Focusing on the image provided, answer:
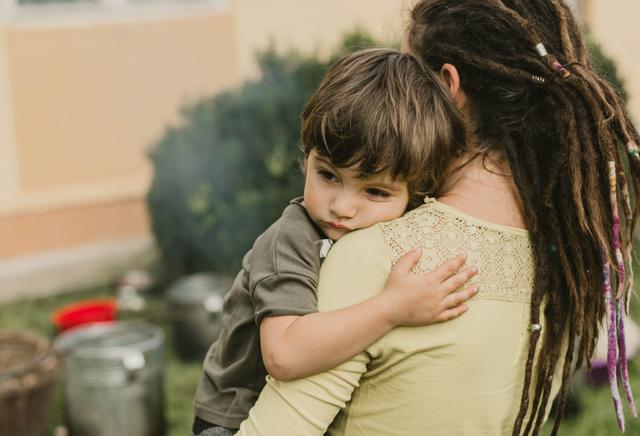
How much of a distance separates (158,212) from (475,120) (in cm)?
530

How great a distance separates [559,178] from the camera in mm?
1598

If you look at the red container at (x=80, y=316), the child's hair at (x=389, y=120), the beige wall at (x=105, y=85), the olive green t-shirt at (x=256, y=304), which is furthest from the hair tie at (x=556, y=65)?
the beige wall at (x=105, y=85)

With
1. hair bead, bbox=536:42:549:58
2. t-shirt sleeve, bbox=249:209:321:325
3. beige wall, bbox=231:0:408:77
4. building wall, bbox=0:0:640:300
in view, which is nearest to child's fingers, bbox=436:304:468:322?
t-shirt sleeve, bbox=249:209:321:325

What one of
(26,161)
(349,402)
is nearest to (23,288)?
(26,161)

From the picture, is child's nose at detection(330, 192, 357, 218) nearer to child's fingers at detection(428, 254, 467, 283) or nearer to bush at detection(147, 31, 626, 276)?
child's fingers at detection(428, 254, 467, 283)

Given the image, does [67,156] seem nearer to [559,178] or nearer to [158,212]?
[158,212]

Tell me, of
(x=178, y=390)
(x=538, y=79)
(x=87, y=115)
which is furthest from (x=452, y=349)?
(x=87, y=115)

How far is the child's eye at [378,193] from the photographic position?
64.5 inches

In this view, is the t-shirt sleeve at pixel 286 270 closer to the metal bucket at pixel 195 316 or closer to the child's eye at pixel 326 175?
the child's eye at pixel 326 175

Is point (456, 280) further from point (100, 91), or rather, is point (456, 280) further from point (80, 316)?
point (100, 91)

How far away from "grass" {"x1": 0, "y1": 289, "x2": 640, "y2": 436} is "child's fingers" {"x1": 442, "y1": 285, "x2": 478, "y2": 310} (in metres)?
2.96

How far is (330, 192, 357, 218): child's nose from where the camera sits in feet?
5.25

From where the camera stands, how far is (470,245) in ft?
4.94

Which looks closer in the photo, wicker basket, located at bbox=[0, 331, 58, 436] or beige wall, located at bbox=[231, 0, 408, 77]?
wicker basket, located at bbox=[0, 331, 58, 436]
